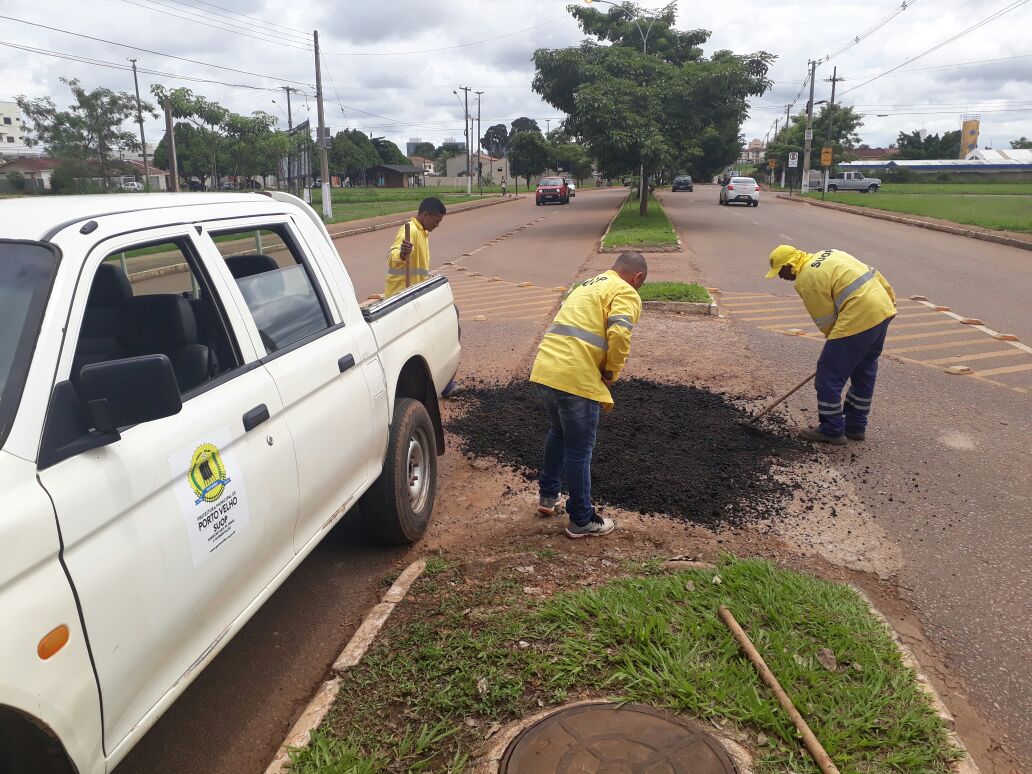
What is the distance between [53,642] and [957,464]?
18.6 ft

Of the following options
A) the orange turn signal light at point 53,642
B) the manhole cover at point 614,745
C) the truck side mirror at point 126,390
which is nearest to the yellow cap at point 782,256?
the manhole cover at point 614,745

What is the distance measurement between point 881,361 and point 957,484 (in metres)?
3.48

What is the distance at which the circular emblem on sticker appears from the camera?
8.02 ft

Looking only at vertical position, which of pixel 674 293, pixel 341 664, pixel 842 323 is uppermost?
pixel 842 323

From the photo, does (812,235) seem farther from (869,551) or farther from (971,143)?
(971,143)

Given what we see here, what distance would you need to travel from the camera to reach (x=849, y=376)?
19.9ft

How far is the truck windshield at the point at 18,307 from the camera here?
6.64 feet

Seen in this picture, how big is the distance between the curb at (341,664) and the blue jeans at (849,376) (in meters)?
3.42

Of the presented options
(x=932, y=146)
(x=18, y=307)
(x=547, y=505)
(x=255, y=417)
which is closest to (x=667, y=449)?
(x=547, y=505)

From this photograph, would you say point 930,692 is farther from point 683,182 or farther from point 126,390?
point 683,182

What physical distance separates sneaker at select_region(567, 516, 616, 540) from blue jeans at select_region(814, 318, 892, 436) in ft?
7.82

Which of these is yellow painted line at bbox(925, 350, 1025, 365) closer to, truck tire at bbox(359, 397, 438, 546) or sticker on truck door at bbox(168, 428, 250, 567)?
truck tire at bbox(359, 397, 438, 546)

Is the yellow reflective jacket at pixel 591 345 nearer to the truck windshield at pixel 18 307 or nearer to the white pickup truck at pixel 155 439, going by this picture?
the white pickup truck at pixel 155 439

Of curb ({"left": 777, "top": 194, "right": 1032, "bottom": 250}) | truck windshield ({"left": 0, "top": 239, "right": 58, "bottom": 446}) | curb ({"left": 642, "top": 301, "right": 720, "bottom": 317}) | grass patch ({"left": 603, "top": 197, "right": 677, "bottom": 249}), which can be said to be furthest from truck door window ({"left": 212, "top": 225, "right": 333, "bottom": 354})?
curb ({"left": 777, "top": 194, "right": 1032, "bottom": 250})
